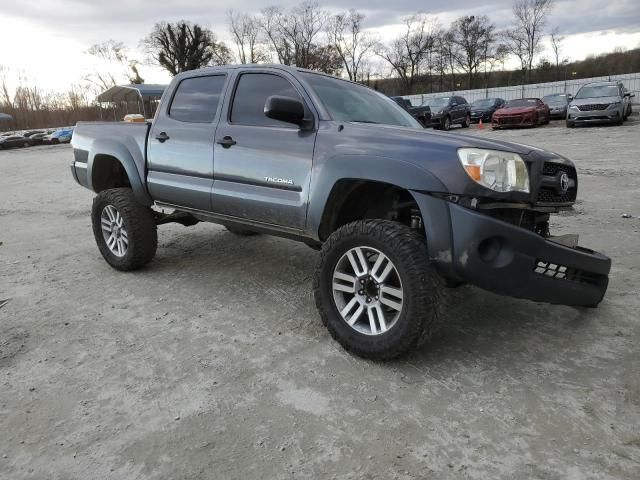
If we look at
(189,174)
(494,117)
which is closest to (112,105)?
(494,117)

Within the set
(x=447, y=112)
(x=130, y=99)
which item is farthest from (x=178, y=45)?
(x=447, y=112)

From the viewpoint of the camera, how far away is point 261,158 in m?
3.75

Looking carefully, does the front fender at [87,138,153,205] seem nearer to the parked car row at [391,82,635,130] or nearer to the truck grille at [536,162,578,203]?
the truck grille at [536,162,578,203]

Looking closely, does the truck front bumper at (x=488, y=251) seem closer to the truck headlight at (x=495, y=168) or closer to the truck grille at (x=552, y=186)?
the truck headlight at (x=495, y=168)

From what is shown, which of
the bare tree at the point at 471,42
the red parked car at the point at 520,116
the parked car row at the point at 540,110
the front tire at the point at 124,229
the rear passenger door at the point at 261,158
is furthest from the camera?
the bare tree at the point at 471,42

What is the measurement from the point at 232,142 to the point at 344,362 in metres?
1.89

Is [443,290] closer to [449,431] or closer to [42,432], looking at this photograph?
[449,431]

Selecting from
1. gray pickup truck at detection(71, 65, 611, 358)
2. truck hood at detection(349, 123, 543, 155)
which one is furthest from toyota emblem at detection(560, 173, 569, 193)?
truck hood at detection(349, 123, 543, 155)

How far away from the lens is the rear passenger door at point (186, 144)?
4215 mm

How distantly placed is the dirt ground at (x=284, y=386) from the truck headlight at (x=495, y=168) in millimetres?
1065

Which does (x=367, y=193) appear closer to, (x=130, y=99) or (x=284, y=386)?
(x=284, y=386)

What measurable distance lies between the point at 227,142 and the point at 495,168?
2059mm

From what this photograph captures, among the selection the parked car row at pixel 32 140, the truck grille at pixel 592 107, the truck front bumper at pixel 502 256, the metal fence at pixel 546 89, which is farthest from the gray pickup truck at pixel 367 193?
the metal fence at pixel 546 89

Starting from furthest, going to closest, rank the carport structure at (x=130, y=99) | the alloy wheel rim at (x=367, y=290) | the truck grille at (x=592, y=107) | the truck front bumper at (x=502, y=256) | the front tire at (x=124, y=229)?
the carport structure at (x=130, y=99) < the truck grille at (x=592, y=107) < the front tire at (x=124, y=229) < the alloy wheel rim at (x=367, y=290) < the truck front bumper at (x=502, y=256)
